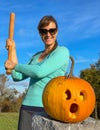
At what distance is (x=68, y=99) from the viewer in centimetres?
375

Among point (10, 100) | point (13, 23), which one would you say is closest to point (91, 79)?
point (10, 100)

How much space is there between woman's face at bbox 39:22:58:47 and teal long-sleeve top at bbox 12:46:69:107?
0.13 meters

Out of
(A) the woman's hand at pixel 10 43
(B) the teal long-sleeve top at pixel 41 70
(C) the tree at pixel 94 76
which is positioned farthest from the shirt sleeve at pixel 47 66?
(C) the tree at pixel 94 76

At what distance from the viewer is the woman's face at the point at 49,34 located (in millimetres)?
4054

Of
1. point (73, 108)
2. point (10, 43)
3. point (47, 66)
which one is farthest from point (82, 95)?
point (10, 43)

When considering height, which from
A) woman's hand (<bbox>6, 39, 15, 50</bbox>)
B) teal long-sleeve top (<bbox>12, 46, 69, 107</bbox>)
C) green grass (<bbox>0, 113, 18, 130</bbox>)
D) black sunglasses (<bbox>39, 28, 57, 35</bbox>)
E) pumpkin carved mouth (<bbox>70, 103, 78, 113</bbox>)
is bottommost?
green grass (<bbox>0, 113, 18, 130</bbox>)

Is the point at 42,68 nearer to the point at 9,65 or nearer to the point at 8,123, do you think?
the point at 9,65

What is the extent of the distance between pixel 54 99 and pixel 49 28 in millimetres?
773

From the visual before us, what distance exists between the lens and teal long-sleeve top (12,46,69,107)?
3811mm

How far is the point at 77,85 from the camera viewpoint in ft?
12.4

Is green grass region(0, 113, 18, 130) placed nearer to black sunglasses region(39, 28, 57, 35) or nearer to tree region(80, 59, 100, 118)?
black sunglasses region(39, 28, 57, 35)

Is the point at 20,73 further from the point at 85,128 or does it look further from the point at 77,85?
the point at 85,128

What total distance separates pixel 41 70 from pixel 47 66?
7cm

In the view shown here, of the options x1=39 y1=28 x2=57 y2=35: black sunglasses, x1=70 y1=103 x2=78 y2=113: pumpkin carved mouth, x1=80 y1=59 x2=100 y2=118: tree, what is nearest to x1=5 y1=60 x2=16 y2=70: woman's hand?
x1=39 y1=28 x2=57 y2=35: black sunglasses
